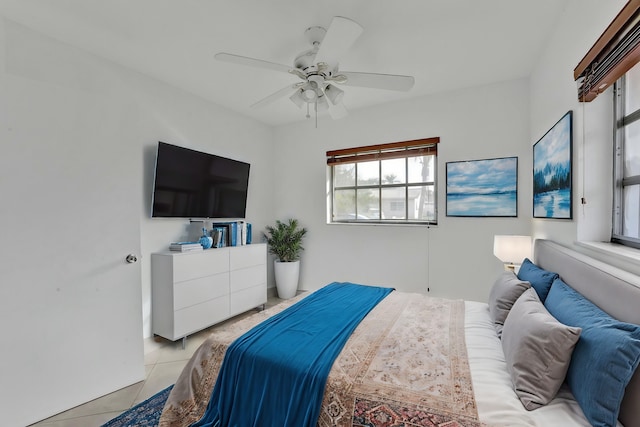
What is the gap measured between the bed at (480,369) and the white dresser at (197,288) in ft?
4.17

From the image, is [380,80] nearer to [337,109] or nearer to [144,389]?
[337,109]

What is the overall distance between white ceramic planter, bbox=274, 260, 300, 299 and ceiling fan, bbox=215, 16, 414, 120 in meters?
2.29

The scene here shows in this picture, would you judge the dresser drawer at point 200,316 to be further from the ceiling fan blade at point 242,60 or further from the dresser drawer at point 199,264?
the ceiling fan blade at point 242,60

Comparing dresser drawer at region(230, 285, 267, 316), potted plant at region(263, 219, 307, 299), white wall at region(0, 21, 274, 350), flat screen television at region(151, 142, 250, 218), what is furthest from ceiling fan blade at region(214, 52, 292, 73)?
potted plant at region(263, 219, 307, 299)

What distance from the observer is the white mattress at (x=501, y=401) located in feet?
3.29

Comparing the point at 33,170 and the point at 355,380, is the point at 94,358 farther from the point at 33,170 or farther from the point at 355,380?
the point at 355,380

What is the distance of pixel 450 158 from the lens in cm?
333

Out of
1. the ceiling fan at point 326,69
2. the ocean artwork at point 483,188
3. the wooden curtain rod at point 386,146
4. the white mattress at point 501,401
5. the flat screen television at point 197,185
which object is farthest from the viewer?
the wooden curtain rod at point 386,146

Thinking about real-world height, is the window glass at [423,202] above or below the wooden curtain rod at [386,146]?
below

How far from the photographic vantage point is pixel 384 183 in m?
3.84

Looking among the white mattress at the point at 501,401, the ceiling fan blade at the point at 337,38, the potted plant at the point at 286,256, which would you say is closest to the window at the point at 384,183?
the potted plant at the point at 286,256

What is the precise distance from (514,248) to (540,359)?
1742mm

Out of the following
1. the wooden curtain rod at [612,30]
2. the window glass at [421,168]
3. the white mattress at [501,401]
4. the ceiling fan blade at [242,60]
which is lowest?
the white mattress at [501,401]

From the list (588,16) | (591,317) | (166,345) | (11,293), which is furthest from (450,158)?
(11,293)
